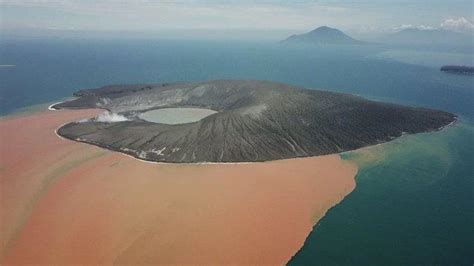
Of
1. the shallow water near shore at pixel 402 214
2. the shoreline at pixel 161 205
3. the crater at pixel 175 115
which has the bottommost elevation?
the shallow water near shore at pixel 402 214

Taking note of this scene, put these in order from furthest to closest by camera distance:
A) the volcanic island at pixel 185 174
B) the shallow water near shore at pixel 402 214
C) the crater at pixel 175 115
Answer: the crater at pixel 175 115 → the volcanic island at pixel 185 174 → the shallow water near shore at pixel 402 214

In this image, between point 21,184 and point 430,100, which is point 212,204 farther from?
point 430,100

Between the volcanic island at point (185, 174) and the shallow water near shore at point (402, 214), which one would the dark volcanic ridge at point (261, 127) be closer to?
the volcanic island at point (185, 174)

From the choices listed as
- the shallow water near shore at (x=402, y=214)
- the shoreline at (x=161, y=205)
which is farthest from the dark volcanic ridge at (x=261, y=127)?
the shallow water near shore at (x=402, y=214)

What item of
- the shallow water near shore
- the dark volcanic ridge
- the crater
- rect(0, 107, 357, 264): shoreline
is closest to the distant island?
the dark volcanic ridge

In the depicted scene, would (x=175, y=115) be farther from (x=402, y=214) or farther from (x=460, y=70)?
(x=460, y=70)

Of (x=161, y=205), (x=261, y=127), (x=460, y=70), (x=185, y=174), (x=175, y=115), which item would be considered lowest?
(x=161, y=205)

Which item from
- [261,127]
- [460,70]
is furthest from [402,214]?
[460,70]

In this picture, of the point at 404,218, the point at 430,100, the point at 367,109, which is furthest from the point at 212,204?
the point at 430,100
